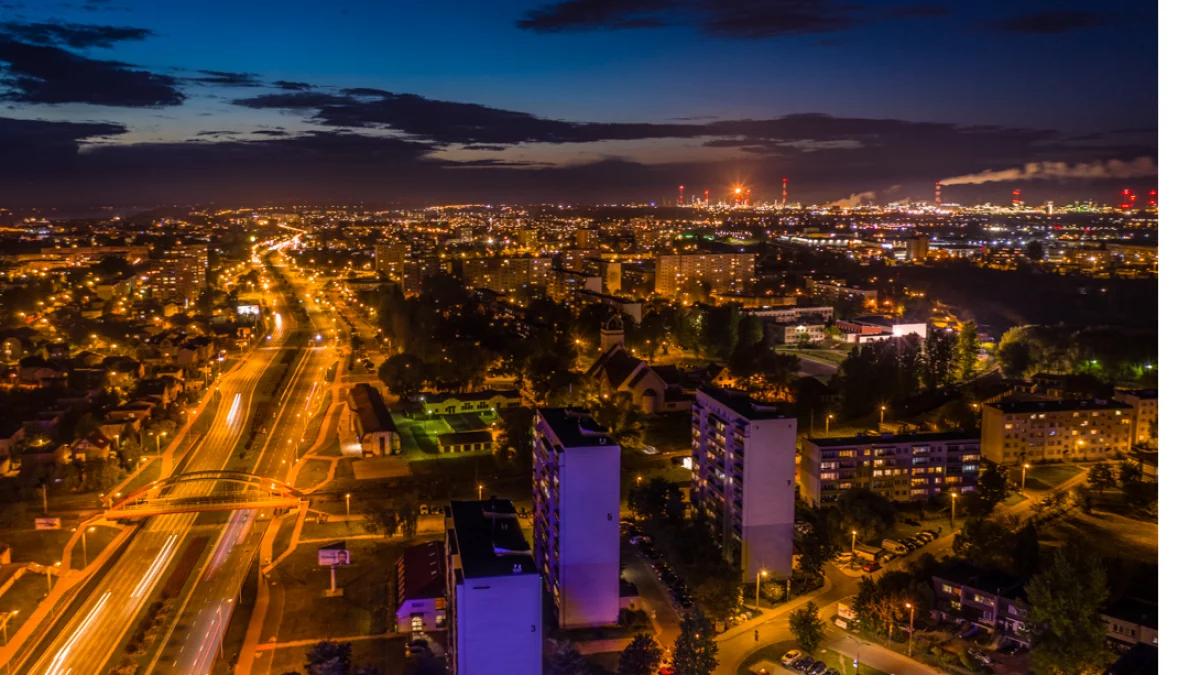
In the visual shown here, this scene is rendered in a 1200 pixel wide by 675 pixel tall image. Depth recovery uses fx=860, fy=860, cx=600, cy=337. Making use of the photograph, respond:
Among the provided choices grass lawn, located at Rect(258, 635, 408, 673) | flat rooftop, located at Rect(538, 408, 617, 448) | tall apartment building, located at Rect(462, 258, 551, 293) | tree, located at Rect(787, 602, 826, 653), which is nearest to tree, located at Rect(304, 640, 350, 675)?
grass lawn, located at Rect(258, 635, 408, 673)

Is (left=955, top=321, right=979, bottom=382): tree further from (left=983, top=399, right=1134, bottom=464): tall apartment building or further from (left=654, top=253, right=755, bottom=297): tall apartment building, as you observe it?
(left=654, top=253, right=755, bottom=297): tall apartment building

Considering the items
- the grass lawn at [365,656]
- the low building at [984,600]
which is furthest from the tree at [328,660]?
the low building at [984,600]

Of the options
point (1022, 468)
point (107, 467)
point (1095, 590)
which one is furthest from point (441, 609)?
point (1022, 468)

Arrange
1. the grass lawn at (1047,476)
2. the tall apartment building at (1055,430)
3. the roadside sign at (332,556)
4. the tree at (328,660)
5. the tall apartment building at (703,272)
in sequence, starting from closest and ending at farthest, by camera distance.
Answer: the tree at (328,660) < the roadside sign at (332,556) < the grass lawn at (1047,476) < the tall apartment building at (1055,430) < the tall apartment building at (703,272)

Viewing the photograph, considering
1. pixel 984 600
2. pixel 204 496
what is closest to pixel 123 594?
pixel 204 496

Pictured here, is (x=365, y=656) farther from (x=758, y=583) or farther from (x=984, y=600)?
(x=984, y=600)

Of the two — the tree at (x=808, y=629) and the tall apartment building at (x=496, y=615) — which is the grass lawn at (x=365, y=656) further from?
the tree at (x=808, y=629)

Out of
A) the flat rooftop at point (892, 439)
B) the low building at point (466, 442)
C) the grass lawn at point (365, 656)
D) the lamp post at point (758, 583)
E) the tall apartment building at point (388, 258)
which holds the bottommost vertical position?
the grass lawn at point (365, 656)
